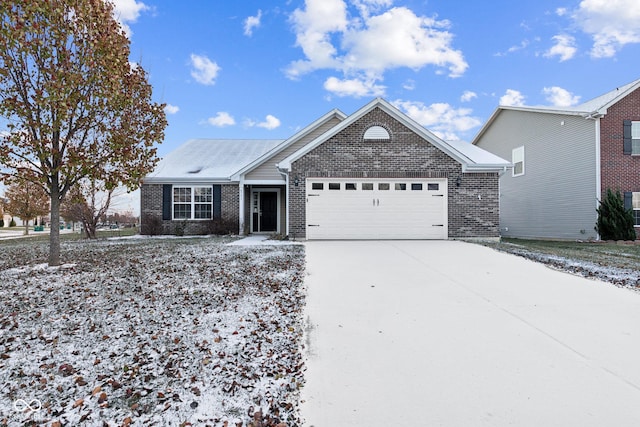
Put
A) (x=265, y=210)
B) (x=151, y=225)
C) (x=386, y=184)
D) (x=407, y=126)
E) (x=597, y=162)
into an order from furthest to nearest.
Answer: (x=265, y=210)
(x=151, y=225)
(x=597, y=162)
(x=386, y=184)
(x=407, y=126)

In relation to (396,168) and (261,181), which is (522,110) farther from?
(261,181)

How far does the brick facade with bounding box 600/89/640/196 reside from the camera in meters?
13.6

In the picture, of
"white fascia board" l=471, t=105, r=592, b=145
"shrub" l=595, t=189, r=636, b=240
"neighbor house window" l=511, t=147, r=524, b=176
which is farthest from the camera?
"neighbor house window" l=511, t=147, r=524, b=176

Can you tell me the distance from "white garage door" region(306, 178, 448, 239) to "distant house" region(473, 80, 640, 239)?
741cm

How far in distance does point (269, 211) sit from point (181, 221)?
3894 mm

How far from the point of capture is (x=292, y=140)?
14648mm

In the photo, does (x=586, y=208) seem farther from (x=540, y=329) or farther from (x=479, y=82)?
(x=540, y=329)

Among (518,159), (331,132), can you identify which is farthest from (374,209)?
(518,159)

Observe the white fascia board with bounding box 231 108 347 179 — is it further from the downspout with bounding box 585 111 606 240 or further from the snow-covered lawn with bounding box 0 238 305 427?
the downspout with bounding box 585 111 606 240

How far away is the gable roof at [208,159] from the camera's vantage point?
14.3m

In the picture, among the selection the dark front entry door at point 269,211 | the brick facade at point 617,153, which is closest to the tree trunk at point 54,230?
the dark front entry door at point 269,211

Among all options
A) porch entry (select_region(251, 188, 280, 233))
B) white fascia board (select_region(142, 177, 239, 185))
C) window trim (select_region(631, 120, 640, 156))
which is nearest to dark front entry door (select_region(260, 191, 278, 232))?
porch entry (select_region(251, 188, 280, 233))

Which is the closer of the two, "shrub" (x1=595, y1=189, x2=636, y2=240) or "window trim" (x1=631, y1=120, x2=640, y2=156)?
"shrub" (x1=595, y1=189, x2=636, y2=240)

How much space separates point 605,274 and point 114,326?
26.4ft
